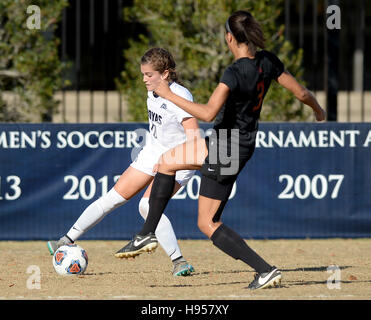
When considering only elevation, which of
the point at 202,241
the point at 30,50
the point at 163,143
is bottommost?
the point at 202,241

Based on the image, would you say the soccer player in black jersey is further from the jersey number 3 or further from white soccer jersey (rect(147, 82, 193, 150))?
white soccer jersey (rect(147, 82, 193, 150))

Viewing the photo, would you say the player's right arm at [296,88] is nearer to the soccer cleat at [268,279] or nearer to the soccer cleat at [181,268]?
the soccer cleat at [268,279]

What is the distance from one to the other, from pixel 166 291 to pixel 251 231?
155 inches

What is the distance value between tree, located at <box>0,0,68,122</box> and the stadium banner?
2041 mm

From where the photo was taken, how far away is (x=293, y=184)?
409 inches

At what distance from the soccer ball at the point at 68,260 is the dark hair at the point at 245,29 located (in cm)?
239

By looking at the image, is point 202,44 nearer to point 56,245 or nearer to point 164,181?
point 56,245

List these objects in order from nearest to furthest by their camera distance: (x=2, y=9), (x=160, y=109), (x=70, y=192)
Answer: (x=160, y=109)
(x=70, y=192)
(x=2, y=9)

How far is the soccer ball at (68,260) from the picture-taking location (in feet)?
24.0

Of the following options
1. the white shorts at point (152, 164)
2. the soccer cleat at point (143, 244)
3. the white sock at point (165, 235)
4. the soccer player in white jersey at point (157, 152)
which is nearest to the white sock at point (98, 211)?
the soccer player in white jersey at point (157, 152)

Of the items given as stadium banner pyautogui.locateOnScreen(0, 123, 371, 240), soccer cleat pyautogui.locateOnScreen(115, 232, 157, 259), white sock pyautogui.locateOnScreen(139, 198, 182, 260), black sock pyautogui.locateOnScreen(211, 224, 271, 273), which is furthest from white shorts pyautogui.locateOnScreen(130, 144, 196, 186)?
stadium banner pyautogui.locateOnScreen(0, 123, 371, 240)

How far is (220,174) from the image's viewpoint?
639cm
